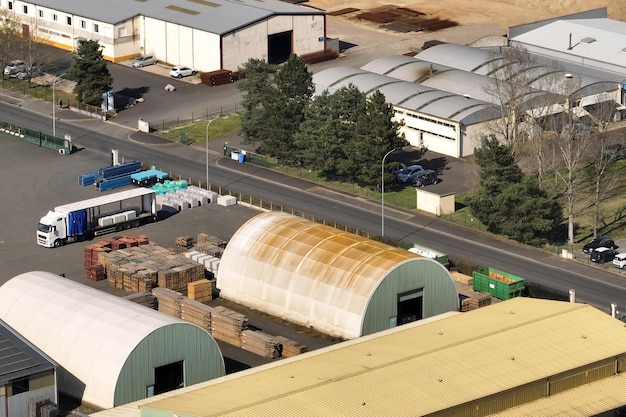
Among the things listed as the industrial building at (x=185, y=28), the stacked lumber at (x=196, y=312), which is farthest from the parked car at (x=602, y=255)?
the industrial building at (x=185, y=28)

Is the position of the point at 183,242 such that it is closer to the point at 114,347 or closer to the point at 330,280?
the point at 330,280

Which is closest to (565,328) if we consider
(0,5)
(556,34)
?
(556,34)

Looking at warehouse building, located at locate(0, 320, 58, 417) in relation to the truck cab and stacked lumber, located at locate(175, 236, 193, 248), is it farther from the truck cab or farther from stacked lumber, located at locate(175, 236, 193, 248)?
stacked lumber, located at locate(175, 236, 193, 248)

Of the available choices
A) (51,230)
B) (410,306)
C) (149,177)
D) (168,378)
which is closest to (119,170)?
(149,177)

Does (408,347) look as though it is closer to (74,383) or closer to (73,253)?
(74,383)

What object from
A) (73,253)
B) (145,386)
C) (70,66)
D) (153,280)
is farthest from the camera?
(70,66)

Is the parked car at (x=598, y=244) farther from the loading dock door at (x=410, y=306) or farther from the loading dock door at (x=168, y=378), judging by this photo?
the loading dock door at (x=168, y=378)

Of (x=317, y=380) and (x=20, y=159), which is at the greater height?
(x=317, y=380)

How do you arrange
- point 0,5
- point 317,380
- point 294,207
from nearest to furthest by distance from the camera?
point 317,380
point 294,207
point 0,5
